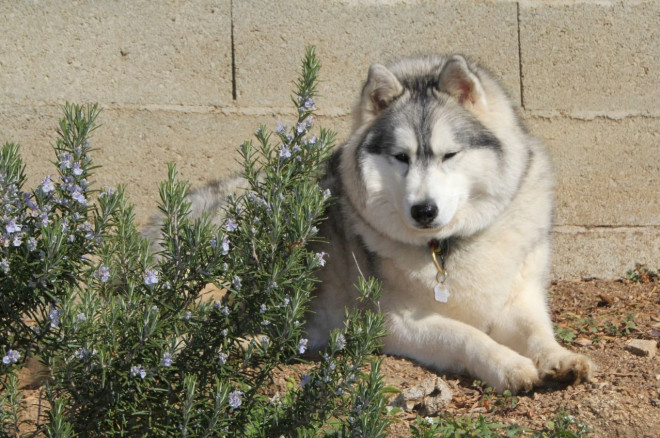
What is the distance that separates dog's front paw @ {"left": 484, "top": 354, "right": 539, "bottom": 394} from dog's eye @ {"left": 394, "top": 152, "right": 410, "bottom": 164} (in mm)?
1048

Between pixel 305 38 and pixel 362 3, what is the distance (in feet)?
1.41

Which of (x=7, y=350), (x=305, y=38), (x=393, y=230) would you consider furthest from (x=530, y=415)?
(x=305, y=38)

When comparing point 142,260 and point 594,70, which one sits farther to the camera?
point 594,70

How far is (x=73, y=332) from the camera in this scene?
93.7 inches

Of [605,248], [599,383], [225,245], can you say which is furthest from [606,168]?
[225,245]

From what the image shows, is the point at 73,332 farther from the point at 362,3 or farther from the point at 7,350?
the point at 362,3

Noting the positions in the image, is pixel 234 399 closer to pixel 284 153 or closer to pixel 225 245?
pixel 225 245

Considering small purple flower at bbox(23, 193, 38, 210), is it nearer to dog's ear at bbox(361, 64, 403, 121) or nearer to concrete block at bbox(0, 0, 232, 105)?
dog's ear at bbox(361, 64, 403, 121)

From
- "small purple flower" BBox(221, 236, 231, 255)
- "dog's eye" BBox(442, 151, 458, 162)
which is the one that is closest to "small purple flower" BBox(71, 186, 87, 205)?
"small purple flower" BBox(221, 236, 231, 255)

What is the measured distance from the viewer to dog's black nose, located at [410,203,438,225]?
3717 mm

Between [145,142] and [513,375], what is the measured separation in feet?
8.98

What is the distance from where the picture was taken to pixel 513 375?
3521mm

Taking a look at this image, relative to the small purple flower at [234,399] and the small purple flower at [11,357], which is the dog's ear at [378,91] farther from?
the small purple flower at [11,357]

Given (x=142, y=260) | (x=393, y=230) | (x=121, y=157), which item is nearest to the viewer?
(x=142, y=260)
